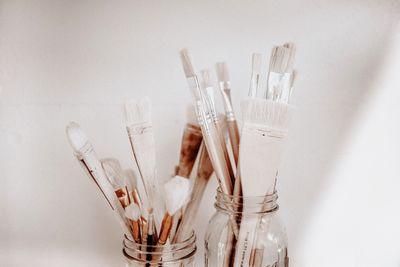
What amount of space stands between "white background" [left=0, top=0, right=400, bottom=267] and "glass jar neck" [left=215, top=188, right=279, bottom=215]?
121 mm

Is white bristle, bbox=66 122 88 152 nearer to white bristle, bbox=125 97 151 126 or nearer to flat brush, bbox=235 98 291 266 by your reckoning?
white bristle, bbox=125 97 151 126

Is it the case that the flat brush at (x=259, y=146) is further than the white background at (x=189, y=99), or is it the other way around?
the white background at (x=189, y=99)

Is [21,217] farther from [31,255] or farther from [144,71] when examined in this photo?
[144,71]

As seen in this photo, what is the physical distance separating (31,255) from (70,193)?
10cm

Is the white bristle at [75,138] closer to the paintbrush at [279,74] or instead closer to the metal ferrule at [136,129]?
the metal ferrule at [136,129]

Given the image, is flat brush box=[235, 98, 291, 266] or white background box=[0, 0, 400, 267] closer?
flat brush box=[235, 98, 291, 266]

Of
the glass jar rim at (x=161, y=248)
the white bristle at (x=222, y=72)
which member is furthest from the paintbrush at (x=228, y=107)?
the glass jar rim at (x=161, y=248)

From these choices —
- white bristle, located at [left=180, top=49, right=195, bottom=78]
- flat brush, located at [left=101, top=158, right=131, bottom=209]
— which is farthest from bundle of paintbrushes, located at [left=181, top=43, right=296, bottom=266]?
flat brush, located at [left=101, top=158, right=131, bottom=209]

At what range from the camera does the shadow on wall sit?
628 mm

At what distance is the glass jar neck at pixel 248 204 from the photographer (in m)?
0.52

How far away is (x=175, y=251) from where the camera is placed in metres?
0.54

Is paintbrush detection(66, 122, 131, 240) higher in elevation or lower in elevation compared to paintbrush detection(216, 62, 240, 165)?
lower

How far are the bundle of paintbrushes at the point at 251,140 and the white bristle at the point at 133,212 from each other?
0.30ft

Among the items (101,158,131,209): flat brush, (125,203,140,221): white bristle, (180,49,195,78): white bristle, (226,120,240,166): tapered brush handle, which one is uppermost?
(180,49,195,78): white bristle
